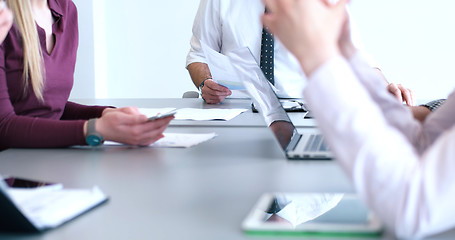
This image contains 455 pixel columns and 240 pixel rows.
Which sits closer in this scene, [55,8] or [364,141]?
[364,141]

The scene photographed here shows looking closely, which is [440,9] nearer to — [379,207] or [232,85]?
[232,85]

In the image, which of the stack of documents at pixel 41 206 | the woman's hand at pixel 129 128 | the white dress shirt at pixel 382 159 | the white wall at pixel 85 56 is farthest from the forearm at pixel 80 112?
the white wall at pixel 85 56

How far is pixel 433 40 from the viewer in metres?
4.14

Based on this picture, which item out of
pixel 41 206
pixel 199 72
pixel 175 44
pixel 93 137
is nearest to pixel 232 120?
pixel 93 137

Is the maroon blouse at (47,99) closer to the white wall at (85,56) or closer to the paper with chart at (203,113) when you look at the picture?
the paper with chart at (203,113)

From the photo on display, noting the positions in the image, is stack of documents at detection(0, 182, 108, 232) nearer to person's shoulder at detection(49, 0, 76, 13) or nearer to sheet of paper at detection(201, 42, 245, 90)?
person's shoulder at detection(49, 0, 76, 13)

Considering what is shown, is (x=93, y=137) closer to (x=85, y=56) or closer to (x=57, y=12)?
(x=57, y=12)

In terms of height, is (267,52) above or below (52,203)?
below

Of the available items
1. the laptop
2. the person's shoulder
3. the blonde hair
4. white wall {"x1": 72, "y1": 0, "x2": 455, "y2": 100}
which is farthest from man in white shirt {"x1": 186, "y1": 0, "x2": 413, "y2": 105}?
white wall {"x1": 72, "y1": 0, "x2": 455, "y2": 100}

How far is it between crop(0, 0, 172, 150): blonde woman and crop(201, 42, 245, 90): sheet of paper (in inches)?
19.9

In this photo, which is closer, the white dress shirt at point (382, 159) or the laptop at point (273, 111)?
the white dress shirt at point (382, 159)

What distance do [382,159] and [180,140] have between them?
778mm

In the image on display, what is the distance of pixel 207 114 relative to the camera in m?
1.82

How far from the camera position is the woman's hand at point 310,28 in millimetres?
612
